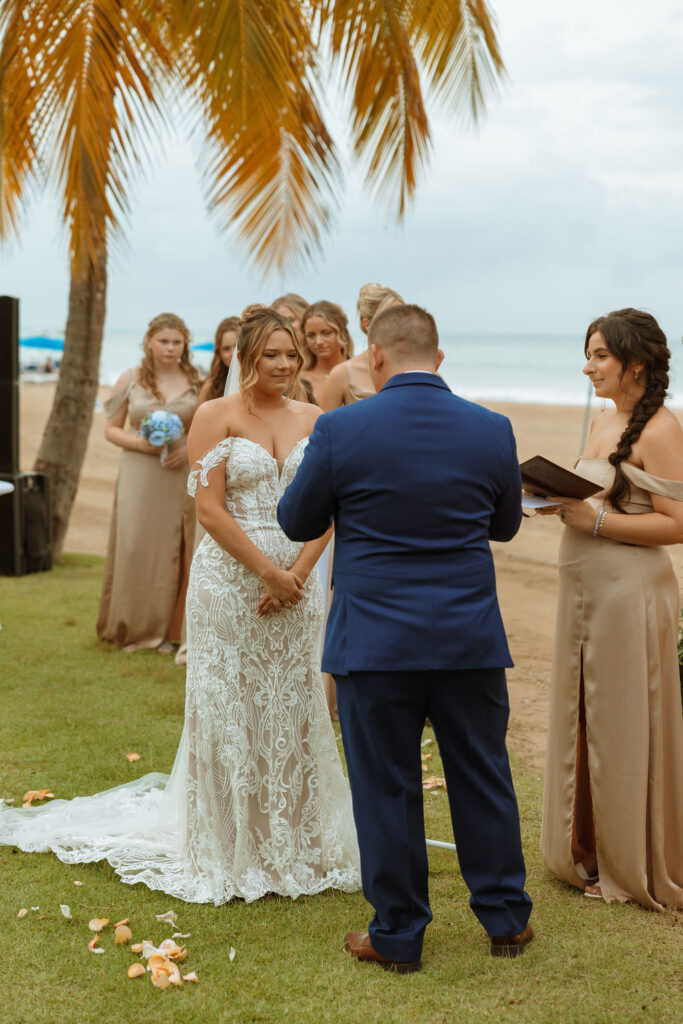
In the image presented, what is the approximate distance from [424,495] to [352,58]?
21.0ft

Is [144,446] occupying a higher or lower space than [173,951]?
higher

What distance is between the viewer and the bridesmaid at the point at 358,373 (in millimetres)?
6363

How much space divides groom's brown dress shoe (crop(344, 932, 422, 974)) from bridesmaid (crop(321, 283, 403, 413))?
3.34 m

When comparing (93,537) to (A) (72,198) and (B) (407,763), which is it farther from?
(B) (407,763)

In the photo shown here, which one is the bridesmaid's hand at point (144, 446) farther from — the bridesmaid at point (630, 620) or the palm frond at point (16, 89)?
A: the bridesmaid at point (630, 620)

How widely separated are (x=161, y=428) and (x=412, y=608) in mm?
4797

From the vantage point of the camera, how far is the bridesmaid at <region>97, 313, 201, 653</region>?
803 centimetres

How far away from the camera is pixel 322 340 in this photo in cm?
725

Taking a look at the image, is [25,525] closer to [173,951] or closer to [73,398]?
[73,398]

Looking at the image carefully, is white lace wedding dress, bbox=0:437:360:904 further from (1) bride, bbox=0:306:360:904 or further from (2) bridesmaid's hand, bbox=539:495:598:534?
(2) bridesmaid's hand, bbox=539:495:598:534

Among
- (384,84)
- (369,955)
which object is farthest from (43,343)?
(369,955)

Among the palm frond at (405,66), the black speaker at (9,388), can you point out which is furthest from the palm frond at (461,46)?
the black speaker at (9,388)

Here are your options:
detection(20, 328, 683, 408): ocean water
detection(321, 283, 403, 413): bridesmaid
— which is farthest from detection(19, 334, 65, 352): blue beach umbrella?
A: detection(321, 283, 403, 413): bridesmaid

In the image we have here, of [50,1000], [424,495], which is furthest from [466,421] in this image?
[50,1000]
